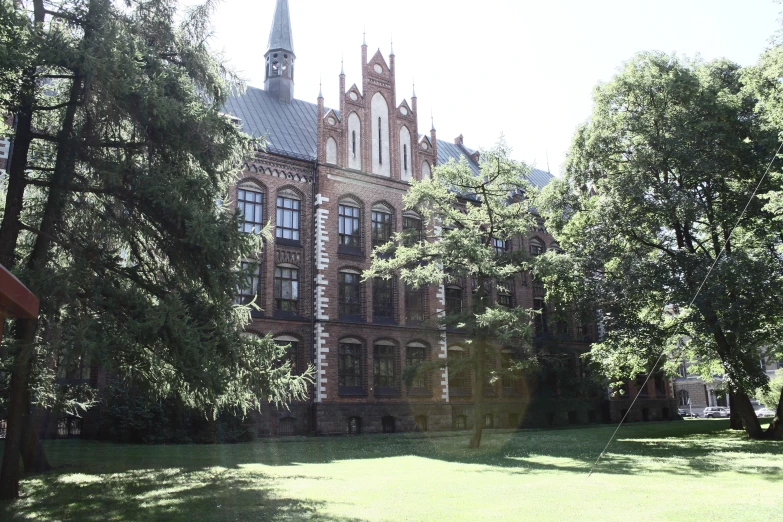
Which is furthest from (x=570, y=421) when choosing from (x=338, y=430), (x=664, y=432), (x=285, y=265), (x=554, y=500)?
(x=554, y=500)

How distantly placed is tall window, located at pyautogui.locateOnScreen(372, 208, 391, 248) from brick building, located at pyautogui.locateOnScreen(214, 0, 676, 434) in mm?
60

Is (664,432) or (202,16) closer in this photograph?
(202,16)

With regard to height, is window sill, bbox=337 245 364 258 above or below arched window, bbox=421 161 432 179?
below

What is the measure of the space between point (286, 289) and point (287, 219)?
3.39 meters

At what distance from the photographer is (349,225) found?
32250 millimetres

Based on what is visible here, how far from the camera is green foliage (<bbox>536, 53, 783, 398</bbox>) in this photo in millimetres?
20438

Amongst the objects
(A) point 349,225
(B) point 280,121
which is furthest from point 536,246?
(B) point 280,121

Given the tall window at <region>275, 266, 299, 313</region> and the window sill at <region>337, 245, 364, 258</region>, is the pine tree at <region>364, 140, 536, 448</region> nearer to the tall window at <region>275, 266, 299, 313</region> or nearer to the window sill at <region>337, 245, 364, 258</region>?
the tall window at <region>275, 266, 299, 313</region>

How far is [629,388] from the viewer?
145 feet

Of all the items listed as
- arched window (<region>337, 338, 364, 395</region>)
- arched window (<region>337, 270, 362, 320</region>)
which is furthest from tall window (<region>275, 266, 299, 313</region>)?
arched window (<region>337, 338, 364, 395</region>)

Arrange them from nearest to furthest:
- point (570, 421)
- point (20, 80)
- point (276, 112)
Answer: point (20, 80), point (276, 112), point (570, 421)

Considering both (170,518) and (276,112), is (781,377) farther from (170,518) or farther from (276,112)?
(170,518)

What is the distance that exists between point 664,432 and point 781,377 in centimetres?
1539

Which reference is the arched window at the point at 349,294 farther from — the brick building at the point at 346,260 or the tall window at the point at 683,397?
the tall window at the point at 683,397
